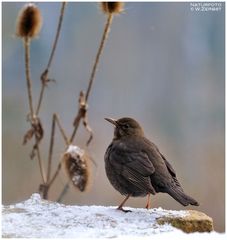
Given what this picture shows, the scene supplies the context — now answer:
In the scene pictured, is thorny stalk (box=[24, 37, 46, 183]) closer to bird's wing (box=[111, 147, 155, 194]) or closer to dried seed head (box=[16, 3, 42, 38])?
dried seed head (box=[16, 3, 42, 38])

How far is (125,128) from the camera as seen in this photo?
305 inches

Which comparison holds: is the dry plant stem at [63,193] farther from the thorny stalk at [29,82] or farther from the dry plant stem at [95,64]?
the dry plant stem at [95,64]

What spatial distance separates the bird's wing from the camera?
22.6 ft

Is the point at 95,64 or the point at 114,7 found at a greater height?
the point at 114,7

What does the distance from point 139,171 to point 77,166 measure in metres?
0.66

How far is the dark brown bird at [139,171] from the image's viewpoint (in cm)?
692

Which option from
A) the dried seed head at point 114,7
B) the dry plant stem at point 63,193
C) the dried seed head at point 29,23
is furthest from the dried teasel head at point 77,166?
the dried seed head at point 114,7

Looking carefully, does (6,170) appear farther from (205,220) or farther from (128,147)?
(205,220)

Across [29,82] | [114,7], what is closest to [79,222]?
[29,82]

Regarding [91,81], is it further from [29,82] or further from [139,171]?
[139,171]

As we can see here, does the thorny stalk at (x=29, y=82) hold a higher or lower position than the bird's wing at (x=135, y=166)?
higher

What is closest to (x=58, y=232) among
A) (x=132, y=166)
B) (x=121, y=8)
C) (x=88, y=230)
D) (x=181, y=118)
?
(x=88, y=230)

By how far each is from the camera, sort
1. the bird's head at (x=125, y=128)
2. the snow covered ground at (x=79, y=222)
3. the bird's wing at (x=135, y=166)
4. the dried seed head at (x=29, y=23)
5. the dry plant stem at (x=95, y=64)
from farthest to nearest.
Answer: the bird's head at (x=125, y=128)
the dried seed head at (x=29, y=23)
the dry plant stem at (x=95, y=64)
the bird's wing at (x=135, y=166)
the snow covered ground at (x=79, y=222)

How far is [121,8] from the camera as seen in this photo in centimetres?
727
